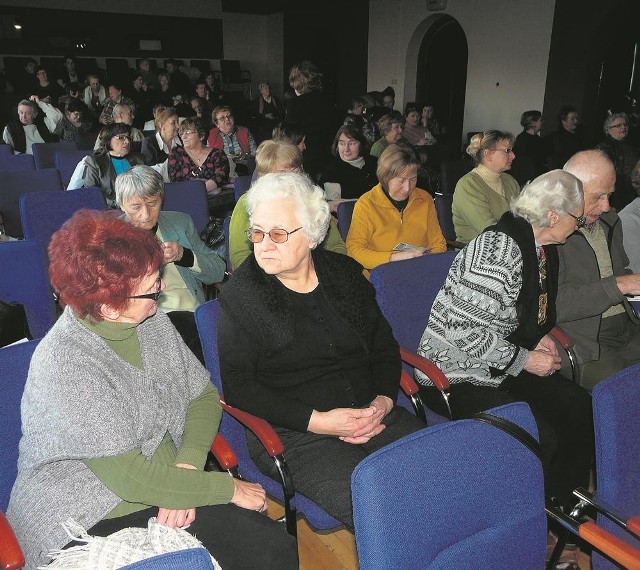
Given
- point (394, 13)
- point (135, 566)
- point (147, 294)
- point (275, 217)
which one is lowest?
point (135, 566)

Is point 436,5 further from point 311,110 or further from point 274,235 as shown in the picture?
point 274,235

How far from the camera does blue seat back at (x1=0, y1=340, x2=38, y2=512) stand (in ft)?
5.10

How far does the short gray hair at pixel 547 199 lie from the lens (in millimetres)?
2172

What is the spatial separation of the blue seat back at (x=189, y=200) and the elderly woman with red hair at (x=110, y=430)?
2.21m

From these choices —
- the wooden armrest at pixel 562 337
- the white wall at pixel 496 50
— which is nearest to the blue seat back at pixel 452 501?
the wooden armrest at pixel 562 337

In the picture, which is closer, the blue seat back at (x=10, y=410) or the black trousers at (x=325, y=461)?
the blue seat back at (x=10, y=410)

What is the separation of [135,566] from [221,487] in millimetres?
730

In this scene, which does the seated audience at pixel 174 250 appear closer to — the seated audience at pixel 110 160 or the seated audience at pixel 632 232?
the seated audience at pixel 110 160

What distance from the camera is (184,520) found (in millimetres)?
1524

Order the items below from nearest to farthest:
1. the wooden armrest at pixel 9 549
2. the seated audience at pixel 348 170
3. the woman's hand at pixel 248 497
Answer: the wooden armrest at pixel 9 549 < the woman's hand at pixel 248 497 < the seated audience at pixel 348 170

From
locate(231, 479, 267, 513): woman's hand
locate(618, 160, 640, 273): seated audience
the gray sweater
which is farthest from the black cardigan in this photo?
locate(618, 160, 640, 273): seated audience

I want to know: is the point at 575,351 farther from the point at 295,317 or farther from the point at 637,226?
the point at 295,317

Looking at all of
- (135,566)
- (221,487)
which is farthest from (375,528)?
(221,487)

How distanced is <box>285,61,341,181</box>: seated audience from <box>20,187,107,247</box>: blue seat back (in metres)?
2.31
